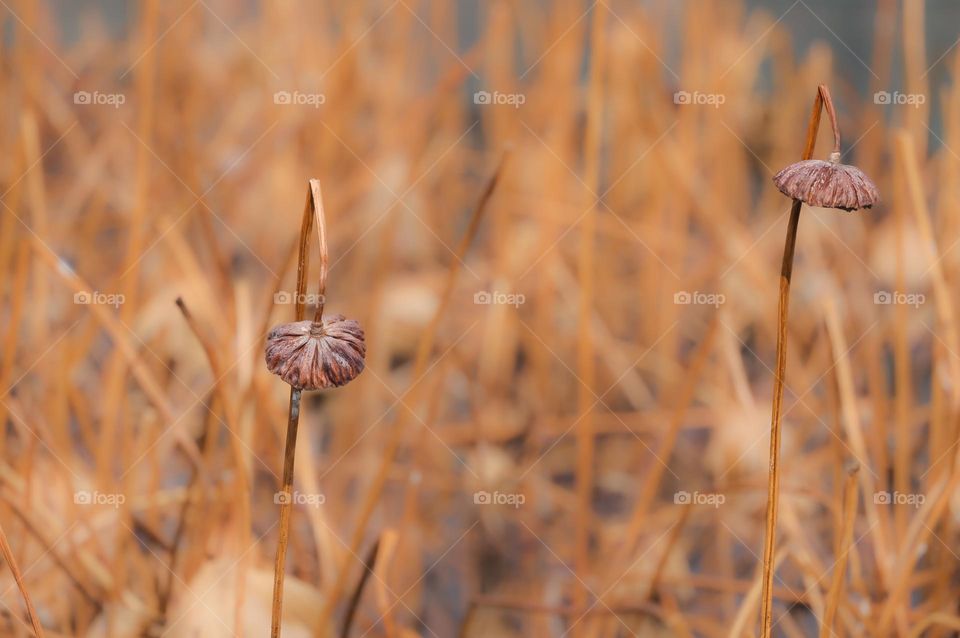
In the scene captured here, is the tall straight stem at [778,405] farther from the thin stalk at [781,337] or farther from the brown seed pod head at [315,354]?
the brown seed pod head at [315,354]

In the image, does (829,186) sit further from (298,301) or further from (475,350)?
(475,350)

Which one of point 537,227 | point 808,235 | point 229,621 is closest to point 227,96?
point 537,227

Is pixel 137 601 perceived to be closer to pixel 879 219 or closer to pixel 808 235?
pixel 808 235

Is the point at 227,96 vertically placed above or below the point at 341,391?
above

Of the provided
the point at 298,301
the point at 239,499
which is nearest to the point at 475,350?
the point at 239,499

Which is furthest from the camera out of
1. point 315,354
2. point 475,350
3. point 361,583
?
point 475,350

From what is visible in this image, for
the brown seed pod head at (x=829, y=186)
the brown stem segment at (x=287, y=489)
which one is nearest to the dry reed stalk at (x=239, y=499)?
the brown stem segment at (x=287, y=489)

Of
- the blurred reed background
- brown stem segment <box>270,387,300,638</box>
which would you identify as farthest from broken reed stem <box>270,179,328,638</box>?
the blurred reed background
